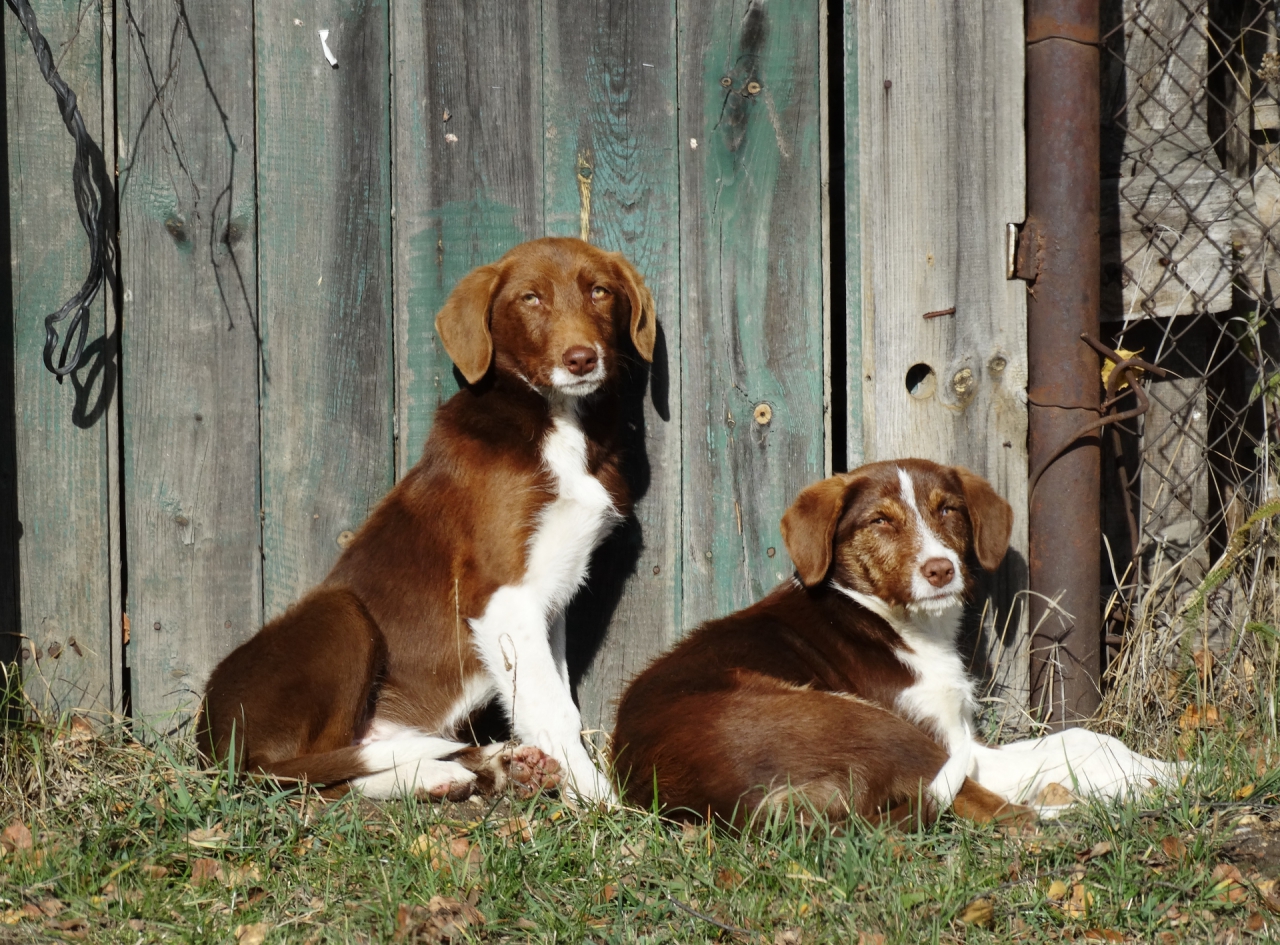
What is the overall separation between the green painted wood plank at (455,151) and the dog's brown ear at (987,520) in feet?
5.63

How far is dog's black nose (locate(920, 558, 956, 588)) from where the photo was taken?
12.1ft

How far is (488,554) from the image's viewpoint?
398cm

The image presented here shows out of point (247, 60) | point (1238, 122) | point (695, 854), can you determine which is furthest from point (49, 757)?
point (1238, 122)

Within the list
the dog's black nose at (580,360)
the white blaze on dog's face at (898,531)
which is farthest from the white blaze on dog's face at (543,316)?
the white blaze on dog's face at (898,531)

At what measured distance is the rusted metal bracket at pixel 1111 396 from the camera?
409 cm

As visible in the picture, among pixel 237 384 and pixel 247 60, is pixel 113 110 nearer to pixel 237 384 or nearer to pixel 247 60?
pixel 247 60

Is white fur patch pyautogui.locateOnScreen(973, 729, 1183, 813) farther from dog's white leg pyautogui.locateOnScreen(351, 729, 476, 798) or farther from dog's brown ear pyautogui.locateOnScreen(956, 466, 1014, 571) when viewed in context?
dog's white leg pyautogui.locateOnScreen(351, 729, 476, 798)

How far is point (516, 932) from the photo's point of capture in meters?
2.89

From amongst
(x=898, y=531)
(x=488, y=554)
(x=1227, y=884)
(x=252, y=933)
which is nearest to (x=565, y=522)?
(x=488, y=554)

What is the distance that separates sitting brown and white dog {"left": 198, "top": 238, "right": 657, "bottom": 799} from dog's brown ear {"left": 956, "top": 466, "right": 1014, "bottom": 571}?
3.75 feet

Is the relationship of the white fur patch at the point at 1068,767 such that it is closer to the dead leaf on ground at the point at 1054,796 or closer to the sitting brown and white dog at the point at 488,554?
the dead leaf on ground at the point at 1054,796

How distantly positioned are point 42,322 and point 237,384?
0.66 m

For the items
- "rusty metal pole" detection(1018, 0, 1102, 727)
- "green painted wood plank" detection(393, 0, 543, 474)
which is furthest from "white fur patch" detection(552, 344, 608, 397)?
"rusty metal pole" detection(1018, 0, 1102, 727)

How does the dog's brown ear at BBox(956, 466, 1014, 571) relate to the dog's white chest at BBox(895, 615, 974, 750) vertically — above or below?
above
